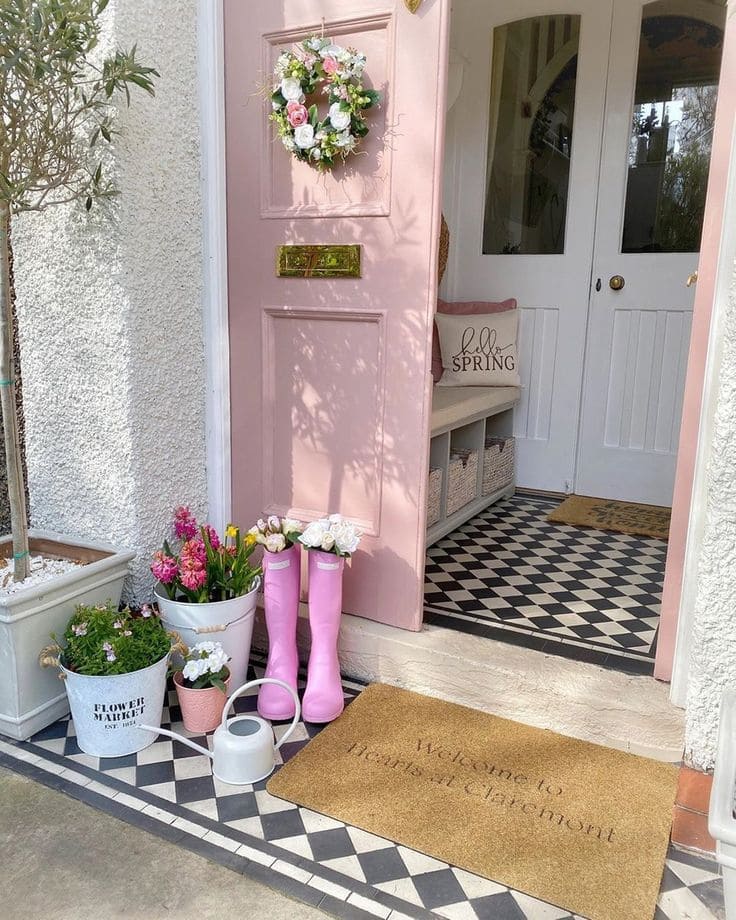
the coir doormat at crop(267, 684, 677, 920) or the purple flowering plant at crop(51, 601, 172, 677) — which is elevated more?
the purple flowering plant at crop(51, 601, 172, 677)

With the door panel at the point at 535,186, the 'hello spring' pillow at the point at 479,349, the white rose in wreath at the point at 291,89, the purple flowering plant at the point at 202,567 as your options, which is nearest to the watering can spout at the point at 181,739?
the purple flowering plant at the point at 202,567

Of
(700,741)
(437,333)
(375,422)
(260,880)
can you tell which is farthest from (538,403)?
(260,880)

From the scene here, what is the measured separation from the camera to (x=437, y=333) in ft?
13.0

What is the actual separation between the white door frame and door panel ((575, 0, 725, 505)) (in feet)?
6.15

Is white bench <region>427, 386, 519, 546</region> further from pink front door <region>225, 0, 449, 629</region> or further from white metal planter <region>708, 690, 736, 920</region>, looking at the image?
white metal planter <region>708, 690, 736, 920</region>

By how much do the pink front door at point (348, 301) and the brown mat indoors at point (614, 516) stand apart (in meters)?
1.47

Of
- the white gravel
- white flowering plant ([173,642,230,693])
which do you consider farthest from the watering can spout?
the white gravel

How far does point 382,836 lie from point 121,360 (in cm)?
146

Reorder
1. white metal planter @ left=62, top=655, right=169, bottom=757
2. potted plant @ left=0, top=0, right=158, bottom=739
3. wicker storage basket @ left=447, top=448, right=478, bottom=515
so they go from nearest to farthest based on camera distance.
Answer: potted plant @ left=0, top=0, right=158, bottom=739 → white metal planter @ left=62, top=655, right=169, bottom=757 → wicker storage basket @ left=447, top=448, right=478, bottom=515

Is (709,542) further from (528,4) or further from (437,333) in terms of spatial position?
(528,4)

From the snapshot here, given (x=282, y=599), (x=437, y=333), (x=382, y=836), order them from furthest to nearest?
(x=437, y=333), (x=282, y=599), (x=382, y=836)

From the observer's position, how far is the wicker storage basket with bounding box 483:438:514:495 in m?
3.70

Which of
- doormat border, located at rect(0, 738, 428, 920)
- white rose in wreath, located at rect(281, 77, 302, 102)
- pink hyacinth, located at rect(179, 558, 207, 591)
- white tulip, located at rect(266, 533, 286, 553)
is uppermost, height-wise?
white rose in wreath, located at rect(281, 77, 302, 102)

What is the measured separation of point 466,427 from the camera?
361cm
